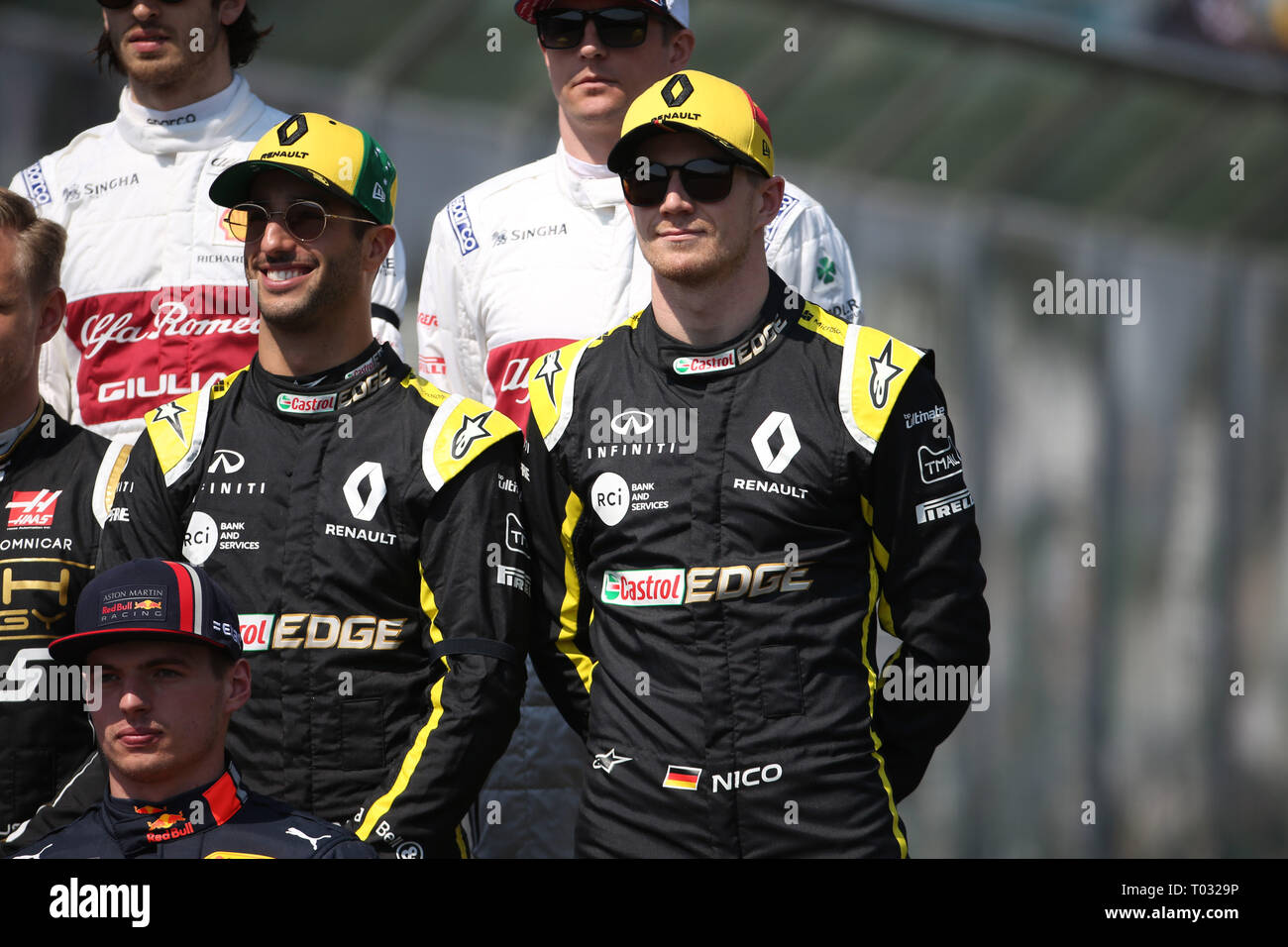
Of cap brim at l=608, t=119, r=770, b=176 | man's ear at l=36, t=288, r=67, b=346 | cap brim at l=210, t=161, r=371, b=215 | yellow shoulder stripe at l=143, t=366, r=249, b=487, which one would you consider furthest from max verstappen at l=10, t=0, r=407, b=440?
cap brim at l=608, t=119, r=770, b=176

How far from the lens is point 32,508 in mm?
4383

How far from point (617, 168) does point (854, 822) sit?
1.54 meters

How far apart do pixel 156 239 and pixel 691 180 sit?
175 centimetres

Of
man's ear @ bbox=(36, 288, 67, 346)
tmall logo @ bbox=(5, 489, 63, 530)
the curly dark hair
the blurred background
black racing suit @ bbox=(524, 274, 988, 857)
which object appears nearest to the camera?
black racing suit @ bbox=(524, 274, 988, 857)

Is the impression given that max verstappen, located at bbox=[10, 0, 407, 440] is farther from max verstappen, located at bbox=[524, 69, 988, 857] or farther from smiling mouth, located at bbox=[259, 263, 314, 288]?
max verstappen, located at bbox=[524, 69, 988, 857]

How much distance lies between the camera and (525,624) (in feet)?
13.4

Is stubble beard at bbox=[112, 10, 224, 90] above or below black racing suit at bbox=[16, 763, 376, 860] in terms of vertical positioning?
above

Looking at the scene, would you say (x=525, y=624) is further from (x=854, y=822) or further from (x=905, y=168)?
(x=905, y=168)

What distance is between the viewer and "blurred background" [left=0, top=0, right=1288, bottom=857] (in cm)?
1058

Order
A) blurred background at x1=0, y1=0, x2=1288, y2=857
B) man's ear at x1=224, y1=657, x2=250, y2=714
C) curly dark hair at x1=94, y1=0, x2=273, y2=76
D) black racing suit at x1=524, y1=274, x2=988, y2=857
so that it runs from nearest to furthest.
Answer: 1. man's ear at x1=224, y1=657, x2=250, y2=714
2. black racing suit at x1=524, y1=274, x2=988, y2=857
3. curly dark hair at x1=94, y1=0, x2=273, y2=76
4. blurred background at x1=0, y1=0, x2=1288, y2=857

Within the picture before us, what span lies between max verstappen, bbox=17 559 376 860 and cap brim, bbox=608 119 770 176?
1345 mm

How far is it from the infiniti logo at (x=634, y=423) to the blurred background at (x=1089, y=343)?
17.4 ft

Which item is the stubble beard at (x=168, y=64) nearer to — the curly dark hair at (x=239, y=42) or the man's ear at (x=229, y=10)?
the man's ear at (x=229, y=10)
